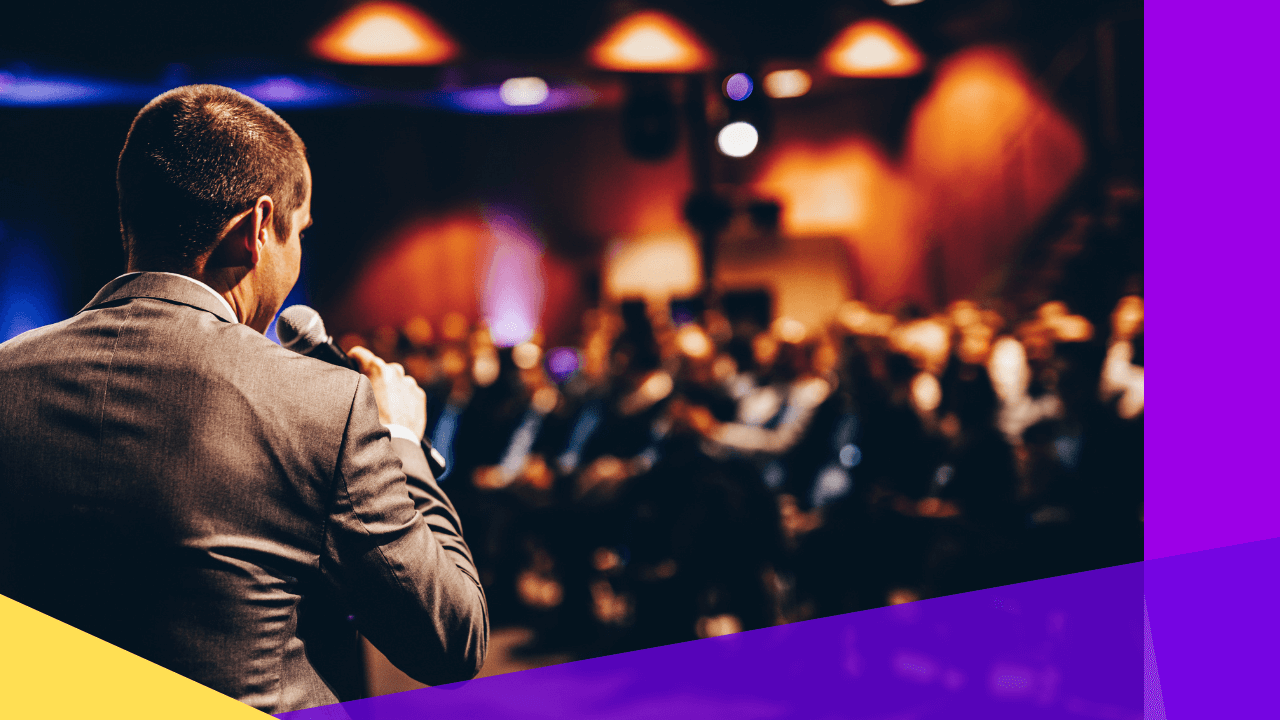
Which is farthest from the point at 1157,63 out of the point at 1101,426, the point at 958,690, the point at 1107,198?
the point at 1107,198

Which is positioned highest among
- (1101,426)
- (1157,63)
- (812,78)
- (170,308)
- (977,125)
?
(812,78)

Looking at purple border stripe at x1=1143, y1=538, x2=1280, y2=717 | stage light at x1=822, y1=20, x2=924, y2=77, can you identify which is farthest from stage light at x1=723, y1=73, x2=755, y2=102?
purple border stripe at x1=1143, y1=538, x2=1280, y2=717

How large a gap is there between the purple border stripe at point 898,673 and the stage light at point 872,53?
5.37 m

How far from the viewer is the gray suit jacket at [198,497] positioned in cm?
90

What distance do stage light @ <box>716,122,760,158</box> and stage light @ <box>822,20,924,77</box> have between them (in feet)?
2.60

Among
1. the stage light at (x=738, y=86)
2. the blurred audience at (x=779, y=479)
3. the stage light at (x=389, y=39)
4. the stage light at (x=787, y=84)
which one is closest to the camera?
the blurred audience at (x=779, y=479)

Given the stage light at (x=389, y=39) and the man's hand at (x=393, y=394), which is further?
the stage light at (x=389, y=39)

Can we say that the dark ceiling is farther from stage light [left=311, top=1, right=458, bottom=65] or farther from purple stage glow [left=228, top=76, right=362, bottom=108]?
purple stage glow [left=228, top=76, right=362, bottom=108]

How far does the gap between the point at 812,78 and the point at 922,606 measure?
8.47m

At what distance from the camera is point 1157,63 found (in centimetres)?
373

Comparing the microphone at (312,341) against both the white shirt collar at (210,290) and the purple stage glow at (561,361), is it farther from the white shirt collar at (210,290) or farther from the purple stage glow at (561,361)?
the purple stage glow at (561,361)

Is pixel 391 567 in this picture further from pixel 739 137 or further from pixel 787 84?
pixel 787 84

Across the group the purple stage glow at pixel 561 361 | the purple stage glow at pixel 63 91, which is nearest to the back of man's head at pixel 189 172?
the purple stage glow at pixel 63 91

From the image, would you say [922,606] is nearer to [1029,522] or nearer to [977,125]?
[1029,522]
